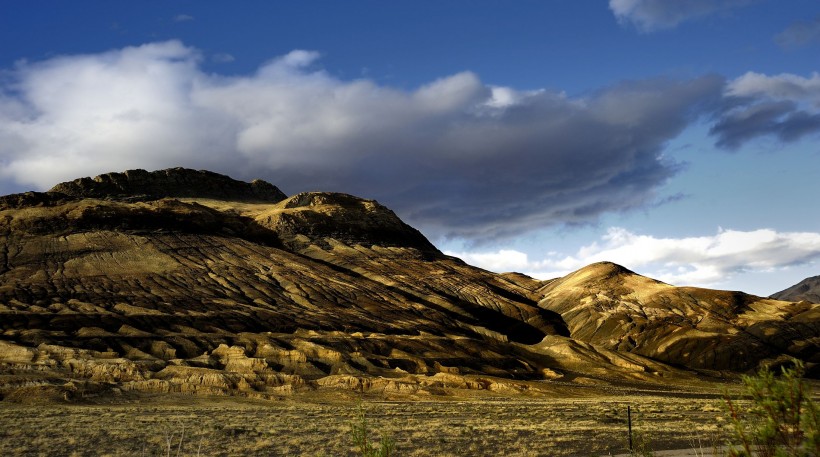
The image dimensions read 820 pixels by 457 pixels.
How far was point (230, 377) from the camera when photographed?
6919 cm

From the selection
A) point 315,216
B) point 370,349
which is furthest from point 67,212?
point 370,349

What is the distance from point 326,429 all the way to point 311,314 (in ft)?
216

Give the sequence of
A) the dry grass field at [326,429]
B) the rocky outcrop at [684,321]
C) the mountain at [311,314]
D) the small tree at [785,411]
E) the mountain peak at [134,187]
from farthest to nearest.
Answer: the mountain peak at [134,187] → the rocky outcrop at [684,321] → the mountain at [311,314] → the dry grass field at [326,429] → the small tree at [785,411]

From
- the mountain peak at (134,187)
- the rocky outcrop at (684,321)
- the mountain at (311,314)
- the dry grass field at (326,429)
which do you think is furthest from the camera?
the mountain peak at (134,187)

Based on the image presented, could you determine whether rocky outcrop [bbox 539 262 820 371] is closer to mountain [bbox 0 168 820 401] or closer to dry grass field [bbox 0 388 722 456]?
mountain [bbox 0 168 820 401]

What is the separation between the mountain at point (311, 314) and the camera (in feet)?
244

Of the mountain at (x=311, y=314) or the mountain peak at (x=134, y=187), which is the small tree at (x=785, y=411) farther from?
the mountain peak at (x=134, y=187)

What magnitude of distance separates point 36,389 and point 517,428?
42.7 metres

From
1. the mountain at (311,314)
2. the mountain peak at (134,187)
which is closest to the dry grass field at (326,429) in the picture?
the mountain at (311,314)

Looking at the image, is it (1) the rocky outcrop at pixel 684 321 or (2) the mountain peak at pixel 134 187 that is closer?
(1) the rocky outcrop at pixel 684 321

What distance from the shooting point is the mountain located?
244 ft

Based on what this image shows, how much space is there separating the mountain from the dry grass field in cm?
1655

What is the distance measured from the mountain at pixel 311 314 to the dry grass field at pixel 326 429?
54.3ft

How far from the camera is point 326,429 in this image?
38.0m
